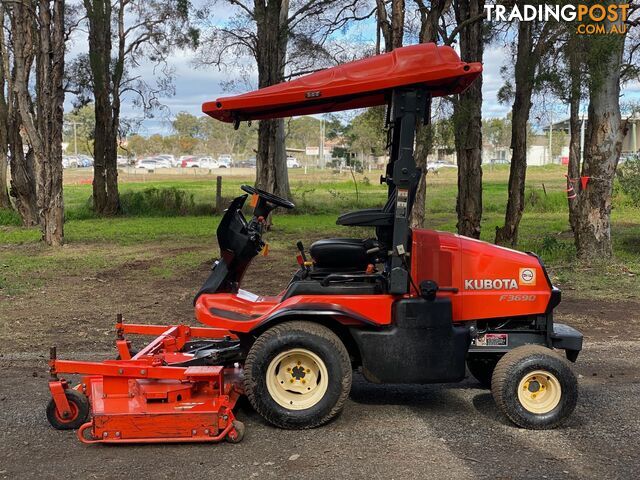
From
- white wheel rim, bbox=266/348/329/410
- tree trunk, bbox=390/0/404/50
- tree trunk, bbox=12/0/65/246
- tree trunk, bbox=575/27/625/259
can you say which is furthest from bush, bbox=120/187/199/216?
white wheel rim, bbox=266/348/329/410

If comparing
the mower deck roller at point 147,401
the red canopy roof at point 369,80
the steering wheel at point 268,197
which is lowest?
the mower deck roller at point 147,401

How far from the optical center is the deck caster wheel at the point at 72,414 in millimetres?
4805

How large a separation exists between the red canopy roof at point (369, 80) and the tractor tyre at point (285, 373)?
159 centimetres

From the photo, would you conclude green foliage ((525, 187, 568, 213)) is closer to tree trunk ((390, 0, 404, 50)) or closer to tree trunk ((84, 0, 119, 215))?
tree trunk ((390, 0, 404, 50))

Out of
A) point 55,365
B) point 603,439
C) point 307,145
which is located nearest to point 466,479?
point 603,439

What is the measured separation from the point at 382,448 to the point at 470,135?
10.7 m

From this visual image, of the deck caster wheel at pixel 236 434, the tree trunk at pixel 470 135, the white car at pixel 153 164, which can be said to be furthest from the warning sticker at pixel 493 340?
the white car at pixel 153 164

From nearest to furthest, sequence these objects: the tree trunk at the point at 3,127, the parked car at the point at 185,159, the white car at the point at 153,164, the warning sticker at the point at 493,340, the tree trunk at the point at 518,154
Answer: the warning sticker at the point at 493,340 → the tree trunk at the point at 518,154 → the tree trunk at the point at 3,127 → the white car at the point at 153,164 → the parked car at the point at 185,159

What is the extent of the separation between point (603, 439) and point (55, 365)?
145 inches

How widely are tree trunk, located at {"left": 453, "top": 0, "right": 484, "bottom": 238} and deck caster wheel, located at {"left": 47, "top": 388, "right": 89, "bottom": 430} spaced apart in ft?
34.6

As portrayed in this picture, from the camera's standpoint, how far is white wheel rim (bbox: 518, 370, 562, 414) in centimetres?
483

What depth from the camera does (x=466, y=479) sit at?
13.1 ft

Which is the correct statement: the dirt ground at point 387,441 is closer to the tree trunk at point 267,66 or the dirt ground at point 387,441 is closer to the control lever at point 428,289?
the control lever at point 428,289

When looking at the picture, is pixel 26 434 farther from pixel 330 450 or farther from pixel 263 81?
pixel 263 81
